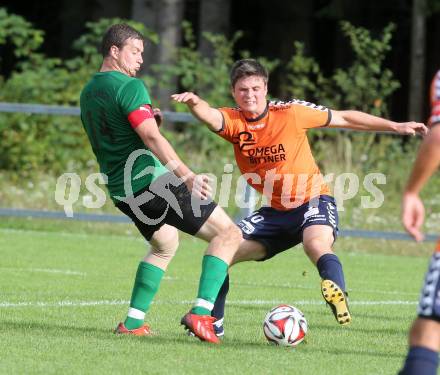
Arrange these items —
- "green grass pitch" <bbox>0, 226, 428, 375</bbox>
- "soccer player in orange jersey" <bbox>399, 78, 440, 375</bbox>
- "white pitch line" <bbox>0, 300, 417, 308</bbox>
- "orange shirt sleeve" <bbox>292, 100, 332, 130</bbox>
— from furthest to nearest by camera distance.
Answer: "white pitch line" <bbox>0, 300, 417, 308</bbox> → "orange shirt sleeve" <bbox>292, 100, 332, 130</bbox> → "green grass pitch" <bbox>0, 226, 428, 375</bbox> → "soccer player in orange jersey" <bbox>399, 78, 440, 375</bbox>

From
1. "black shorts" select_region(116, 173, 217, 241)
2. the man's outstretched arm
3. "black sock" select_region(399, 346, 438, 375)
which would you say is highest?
the man's outstretched arm

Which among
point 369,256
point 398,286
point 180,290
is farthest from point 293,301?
point 369,256

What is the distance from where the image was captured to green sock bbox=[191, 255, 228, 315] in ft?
24.0

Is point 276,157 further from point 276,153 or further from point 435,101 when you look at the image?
point 435,101

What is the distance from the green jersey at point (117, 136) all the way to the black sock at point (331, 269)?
45.2 inches

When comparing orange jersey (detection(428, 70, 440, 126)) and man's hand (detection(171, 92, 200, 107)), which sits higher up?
orange jersey (detection(428, 70, 440, 126))

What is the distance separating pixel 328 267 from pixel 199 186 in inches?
47.5

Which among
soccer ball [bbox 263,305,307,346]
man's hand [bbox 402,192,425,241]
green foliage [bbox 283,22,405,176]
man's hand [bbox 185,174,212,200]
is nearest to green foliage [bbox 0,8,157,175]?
green foliage [bbox 283,22,405,176]

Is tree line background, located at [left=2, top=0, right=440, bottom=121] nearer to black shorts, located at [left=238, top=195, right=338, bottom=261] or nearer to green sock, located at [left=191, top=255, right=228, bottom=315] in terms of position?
black shorts, located at [left=238, top=195, right=338, bottom=261]

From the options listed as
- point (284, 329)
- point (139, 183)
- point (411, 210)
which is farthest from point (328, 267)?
point (411, 210)

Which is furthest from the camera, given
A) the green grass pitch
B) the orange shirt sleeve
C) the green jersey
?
the orange shirt sleeve

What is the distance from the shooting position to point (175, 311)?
356 inches

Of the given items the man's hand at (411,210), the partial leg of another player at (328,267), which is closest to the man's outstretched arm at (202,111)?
the partial leg of another player at (328,267)

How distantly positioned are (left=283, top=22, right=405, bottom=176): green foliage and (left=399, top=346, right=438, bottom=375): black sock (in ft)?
35.5
